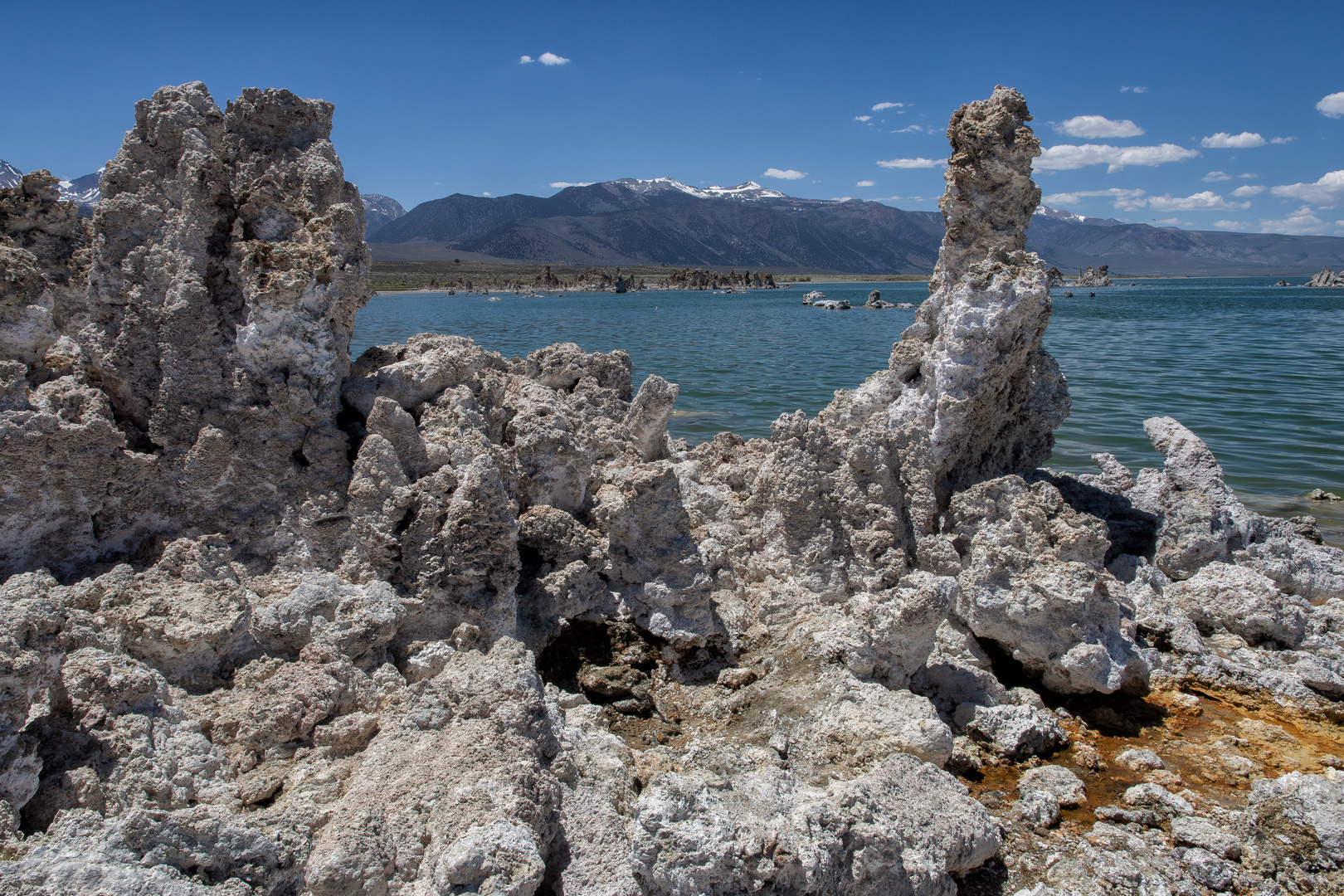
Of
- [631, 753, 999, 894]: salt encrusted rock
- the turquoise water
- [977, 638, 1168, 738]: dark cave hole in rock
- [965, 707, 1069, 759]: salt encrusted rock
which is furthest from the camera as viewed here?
the turquoise water

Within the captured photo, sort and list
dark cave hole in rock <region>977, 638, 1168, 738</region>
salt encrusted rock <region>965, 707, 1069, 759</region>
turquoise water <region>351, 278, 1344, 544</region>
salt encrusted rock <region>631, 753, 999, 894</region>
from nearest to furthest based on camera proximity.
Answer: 1. salt encrusted rock <region>631, 753, 999, 894</region>
2. salt encrusted rock <region>965, 707, 1069, 759</region>
3. dark cave hole in rock <region>977, 638, 1168, 738</region>
4. turquoise water <region>351, 278, 1344, 544</region>

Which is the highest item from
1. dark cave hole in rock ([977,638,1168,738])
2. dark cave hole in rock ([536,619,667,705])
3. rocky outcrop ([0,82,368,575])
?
rocky outcrop ([0,82,368,575])

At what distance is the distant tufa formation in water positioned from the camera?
2.28m

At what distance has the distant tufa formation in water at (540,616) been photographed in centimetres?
228

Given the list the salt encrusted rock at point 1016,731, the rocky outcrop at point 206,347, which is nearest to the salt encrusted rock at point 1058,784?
the salt encrusted rock at point 1016,731

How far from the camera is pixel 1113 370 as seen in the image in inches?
782

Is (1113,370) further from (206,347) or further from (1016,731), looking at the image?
(206,347)

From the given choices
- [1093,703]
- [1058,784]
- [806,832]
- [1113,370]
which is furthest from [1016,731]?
[1113,370]

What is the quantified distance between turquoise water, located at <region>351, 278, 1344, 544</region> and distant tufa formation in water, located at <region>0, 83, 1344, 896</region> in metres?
5.26

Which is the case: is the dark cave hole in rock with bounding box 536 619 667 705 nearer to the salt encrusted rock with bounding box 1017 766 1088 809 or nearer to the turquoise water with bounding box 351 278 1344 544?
the salt encrusted rock with bounding box 1017 766 1088 809

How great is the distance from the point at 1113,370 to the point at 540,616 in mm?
20429

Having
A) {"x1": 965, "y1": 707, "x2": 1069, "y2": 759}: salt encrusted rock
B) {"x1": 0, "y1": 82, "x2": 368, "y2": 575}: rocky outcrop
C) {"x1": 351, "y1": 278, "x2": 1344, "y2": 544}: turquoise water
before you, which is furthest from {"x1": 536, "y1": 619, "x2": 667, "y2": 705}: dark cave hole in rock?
{"x1": 351, "y1": 278, "x2": 1344, "y2": 544}: turquoise water

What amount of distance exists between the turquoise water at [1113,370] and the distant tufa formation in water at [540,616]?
17.3 feet

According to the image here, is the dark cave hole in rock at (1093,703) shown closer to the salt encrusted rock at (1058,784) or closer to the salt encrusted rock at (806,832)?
the salt encrusted rock at (1058,784)
